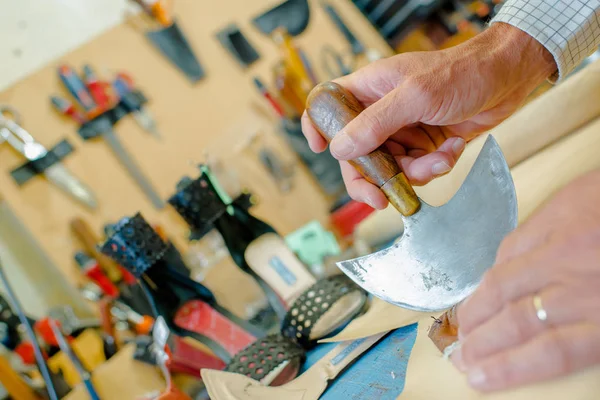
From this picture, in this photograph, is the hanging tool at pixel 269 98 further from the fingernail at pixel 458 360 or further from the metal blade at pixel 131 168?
the fingernail at pixel 458 360

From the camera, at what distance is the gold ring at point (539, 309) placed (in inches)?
13.3

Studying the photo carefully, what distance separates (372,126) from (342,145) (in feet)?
0.15

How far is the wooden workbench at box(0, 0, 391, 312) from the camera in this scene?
1570 millimetres

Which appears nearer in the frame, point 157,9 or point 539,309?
point 539,309

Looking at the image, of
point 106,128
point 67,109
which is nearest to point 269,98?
point 106,128

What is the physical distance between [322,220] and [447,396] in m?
1.41

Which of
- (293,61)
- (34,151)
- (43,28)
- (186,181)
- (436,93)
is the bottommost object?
(436,93)

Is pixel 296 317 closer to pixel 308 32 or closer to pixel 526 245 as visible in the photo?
pixel 526 245

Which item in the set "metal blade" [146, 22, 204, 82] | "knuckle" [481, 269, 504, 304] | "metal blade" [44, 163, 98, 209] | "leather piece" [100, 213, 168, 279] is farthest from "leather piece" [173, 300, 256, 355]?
"metal blade" [146, 22, 204, 82]

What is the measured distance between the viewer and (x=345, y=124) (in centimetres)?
60

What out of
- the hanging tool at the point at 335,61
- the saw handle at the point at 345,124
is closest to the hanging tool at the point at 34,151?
the hanging tool at the point at 335,61

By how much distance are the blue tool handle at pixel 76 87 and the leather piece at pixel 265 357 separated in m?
1.28

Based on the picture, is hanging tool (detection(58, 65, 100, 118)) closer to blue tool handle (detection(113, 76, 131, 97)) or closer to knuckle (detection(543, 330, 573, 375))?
blue tool handle (detection(113, 76, 131, 97))

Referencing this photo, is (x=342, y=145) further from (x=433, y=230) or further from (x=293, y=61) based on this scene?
(x=293, y=61)
